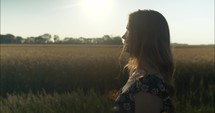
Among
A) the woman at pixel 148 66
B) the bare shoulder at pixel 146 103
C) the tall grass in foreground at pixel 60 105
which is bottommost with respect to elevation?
the tall grass in foreground at pixel 60 105

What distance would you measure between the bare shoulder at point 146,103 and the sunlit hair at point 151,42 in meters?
0.16

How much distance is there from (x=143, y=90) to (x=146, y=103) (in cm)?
6

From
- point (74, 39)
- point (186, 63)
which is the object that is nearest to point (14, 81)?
point (186, 63)

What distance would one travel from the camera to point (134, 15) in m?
2.41

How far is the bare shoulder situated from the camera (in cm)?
220

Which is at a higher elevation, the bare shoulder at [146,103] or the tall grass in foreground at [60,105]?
the bare shoulder at [146,103]

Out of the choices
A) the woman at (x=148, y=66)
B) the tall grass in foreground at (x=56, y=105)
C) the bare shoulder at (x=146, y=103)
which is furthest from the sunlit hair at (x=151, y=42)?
the tall grass in foreground at (x=56, y=105)

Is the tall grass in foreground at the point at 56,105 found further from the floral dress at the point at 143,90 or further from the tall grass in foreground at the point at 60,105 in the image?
the floral dress at the point at 143,90

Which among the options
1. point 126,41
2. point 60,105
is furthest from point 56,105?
point 126,41

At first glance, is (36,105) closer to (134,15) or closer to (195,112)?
(195,112)

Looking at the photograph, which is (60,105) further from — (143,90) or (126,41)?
(143,90)

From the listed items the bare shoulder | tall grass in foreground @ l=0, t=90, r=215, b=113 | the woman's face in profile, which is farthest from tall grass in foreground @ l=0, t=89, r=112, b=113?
the bare shoulder

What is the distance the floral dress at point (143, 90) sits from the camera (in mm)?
2232

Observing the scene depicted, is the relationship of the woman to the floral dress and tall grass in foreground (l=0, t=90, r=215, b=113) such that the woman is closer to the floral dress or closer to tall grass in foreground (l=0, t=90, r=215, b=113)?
the floral dress
